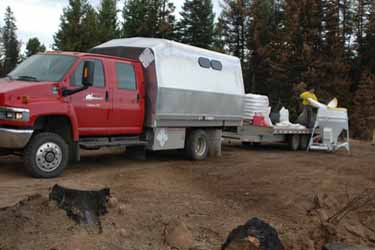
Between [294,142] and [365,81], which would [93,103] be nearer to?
[294,142]

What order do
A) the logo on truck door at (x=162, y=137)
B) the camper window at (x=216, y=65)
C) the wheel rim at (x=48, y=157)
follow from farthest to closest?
the camper window at (x=216, y=65), the logo on truck door at (x=162, y=137), the wheel rim at (x=48, y=157)

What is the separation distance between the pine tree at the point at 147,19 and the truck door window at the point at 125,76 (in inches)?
1253

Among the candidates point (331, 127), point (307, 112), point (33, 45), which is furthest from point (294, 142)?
point (33, 45)

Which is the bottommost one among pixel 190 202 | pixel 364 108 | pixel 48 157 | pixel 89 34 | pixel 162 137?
pixel 190 202

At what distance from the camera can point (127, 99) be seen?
34.9 feet

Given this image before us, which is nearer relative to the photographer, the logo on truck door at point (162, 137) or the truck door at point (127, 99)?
the truck door at point (127, 99)

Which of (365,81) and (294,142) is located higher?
(365,81)

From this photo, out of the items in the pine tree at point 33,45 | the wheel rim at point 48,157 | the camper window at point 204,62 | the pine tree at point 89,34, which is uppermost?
the pine tree at point 33,45

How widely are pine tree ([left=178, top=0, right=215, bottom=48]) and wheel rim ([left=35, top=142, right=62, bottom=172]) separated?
37262 millimetres

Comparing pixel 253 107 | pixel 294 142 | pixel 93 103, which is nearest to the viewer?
pixel 93 103

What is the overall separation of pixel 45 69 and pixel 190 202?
4124 millimetres

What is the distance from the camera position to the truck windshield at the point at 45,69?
30.6ft

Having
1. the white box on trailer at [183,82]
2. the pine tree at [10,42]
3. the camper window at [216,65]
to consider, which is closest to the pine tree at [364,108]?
the white box on trailer at [183,82]

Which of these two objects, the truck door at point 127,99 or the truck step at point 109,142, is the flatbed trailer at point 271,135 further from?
the truck door at point 127,99
